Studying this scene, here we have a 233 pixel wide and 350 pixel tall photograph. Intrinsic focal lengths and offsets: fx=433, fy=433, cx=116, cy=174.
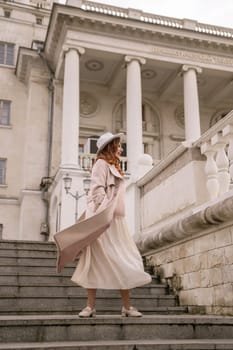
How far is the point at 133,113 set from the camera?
20.3 m

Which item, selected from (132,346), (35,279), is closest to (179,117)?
(35,279)

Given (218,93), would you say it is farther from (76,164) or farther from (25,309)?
(25,309)

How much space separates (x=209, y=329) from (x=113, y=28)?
1861 centimetres

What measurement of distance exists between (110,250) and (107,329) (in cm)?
81

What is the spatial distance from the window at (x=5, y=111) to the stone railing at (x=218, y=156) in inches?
712

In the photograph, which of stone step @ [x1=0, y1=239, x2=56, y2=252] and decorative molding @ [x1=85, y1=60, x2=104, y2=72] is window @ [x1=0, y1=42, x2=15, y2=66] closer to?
decorative molding @ [x1=85, y1=60, x2=104, y2=72]

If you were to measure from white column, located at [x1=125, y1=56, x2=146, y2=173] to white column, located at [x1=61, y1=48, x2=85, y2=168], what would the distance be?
2.47 metres

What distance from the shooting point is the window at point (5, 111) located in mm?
22984

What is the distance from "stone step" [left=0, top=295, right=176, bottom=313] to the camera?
18.9 feet

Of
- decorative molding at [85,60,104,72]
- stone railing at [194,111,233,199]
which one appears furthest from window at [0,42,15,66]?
stone railing at [194,111,233,199]

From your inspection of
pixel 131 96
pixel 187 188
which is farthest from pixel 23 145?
pixel 187 188

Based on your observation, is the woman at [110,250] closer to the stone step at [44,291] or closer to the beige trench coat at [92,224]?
the beige trench coat at [92,224]

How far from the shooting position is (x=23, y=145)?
897 inches

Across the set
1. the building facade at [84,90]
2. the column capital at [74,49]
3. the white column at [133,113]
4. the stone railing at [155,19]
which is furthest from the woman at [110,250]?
the stone railing at [155,19]
